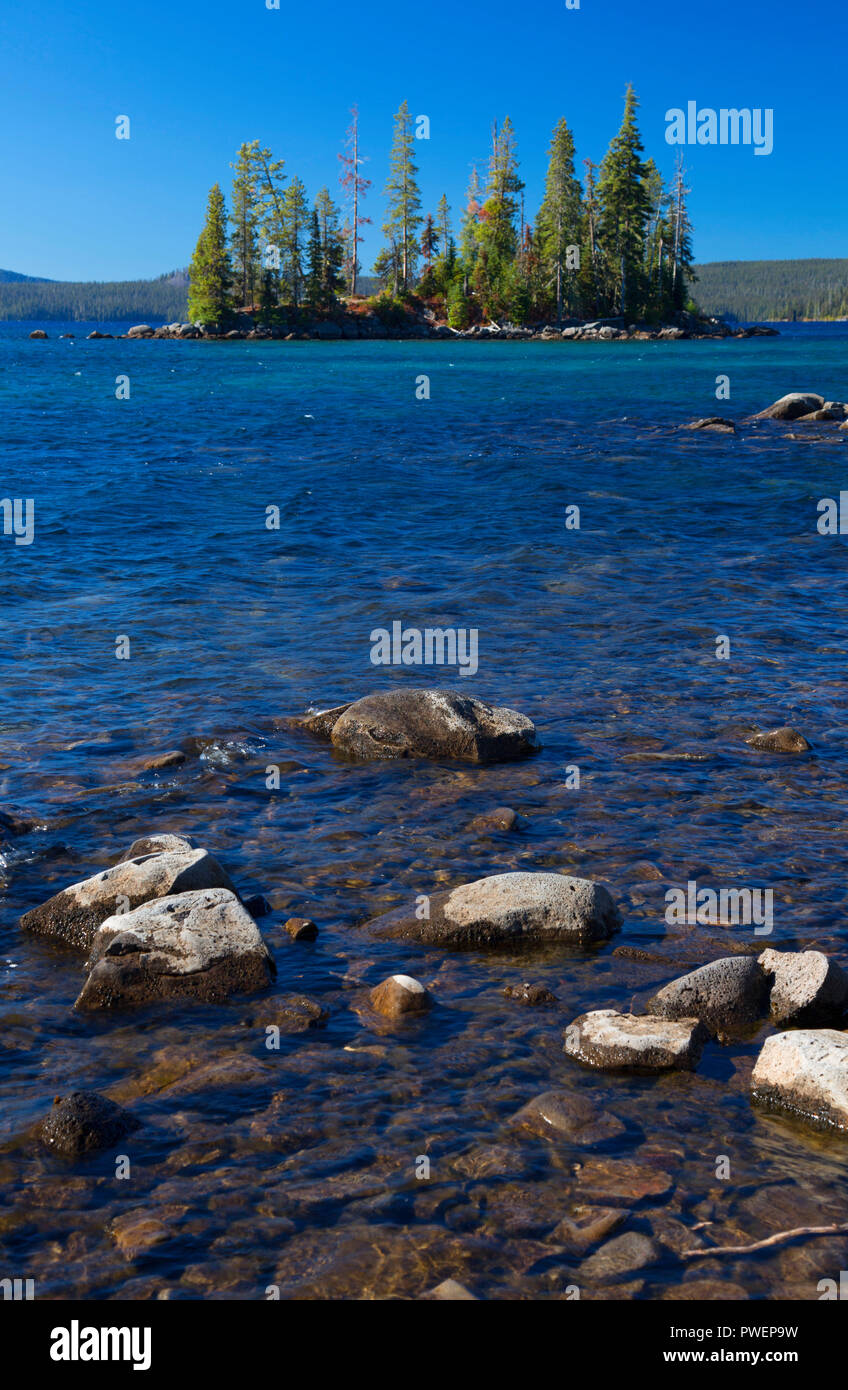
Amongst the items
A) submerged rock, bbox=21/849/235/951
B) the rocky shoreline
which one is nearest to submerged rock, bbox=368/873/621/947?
submerged rock, bbox=21/849/235/951

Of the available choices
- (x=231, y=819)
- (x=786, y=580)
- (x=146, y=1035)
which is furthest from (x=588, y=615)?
(x=146, y=1035)

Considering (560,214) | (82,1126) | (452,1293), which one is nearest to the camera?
(452,1293)

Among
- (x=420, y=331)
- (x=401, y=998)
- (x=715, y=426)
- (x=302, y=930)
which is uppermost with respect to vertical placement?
(x=420, y=331)

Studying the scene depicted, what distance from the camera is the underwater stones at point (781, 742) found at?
10.9 metres

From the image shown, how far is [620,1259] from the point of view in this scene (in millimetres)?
4793

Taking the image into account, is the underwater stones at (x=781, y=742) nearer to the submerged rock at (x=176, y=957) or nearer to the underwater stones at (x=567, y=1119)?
the underwater stones at (x=567, y=1119)

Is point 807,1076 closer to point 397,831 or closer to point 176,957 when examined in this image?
point 176,957

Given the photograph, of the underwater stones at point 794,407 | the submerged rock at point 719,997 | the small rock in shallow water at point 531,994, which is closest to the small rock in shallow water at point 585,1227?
the submerged rock at point 719,997

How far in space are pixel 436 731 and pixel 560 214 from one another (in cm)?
11517

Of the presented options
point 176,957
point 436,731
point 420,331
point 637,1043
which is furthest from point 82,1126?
point 420,331

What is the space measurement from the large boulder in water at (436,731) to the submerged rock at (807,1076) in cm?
520

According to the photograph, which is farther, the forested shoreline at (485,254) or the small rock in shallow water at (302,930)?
the forested shoreline at (485,254)
